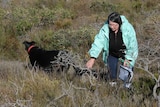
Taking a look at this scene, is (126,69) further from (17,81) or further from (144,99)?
(17,81)

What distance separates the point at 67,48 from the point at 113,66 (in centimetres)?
437

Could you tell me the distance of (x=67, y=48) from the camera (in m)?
9.98

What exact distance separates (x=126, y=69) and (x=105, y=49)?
1.42 ft

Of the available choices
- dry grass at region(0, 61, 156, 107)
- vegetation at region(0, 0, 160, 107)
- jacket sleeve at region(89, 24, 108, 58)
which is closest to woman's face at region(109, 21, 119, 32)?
jacket sleeve at region(89, 24, 108, 58)

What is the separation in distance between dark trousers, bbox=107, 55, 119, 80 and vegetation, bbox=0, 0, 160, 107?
0.19 m

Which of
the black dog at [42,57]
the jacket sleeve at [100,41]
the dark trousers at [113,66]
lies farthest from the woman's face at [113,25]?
the black dog at [42,57]

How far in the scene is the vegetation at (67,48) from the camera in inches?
188

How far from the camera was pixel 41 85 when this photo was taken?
5414 millimetres

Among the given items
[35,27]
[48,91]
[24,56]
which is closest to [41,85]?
[48,91]

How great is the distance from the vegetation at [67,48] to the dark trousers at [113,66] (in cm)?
19

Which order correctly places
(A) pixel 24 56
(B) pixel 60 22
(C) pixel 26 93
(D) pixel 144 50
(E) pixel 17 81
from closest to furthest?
(D) pixel 144 50 < (C) pixel 26 93 < (E) pixel 17 81 < (A) pixel 24 56 < (B) pixel 60 22

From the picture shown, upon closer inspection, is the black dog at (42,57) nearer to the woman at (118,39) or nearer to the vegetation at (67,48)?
the vegetation at (67,48)

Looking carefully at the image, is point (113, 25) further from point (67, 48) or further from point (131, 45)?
point (67, 48)

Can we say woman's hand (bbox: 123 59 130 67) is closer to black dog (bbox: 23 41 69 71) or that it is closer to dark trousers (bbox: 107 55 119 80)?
dark trousers (bbox: 107 55 119 80)
